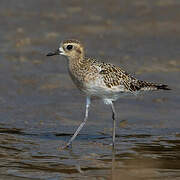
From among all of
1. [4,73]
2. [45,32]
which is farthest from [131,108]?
[45,32]

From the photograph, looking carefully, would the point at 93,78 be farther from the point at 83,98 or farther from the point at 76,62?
the point at 83,98

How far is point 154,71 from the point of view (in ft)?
49.1

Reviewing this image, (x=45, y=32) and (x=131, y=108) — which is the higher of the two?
(x=45, y=32)

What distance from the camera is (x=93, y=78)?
11242mm

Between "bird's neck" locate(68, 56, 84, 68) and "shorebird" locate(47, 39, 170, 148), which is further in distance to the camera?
"bird's neck" locate(68, 56, 84, 68)

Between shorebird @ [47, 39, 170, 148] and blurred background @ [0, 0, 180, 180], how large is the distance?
687 mm

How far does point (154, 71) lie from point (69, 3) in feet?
13.7

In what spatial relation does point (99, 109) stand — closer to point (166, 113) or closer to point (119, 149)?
point (166, 113)

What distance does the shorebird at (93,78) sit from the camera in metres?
11.2

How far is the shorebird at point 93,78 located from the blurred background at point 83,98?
69 cm

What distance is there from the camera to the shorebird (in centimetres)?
1123

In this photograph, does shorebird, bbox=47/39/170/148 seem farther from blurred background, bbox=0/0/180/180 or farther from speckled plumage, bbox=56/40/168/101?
blurred background, bbox=0/0/180/180

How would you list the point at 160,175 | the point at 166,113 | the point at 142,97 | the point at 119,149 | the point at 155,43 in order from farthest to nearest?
the point at 155,43
the point at 142,97
the point at 166,113
the point at 119,149
the point at 160,175

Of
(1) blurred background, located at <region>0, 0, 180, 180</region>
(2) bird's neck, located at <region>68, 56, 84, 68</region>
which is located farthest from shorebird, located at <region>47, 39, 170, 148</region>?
(1) blurred background, located at <region>0, 0, 180, 180</region>
